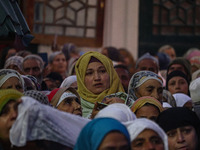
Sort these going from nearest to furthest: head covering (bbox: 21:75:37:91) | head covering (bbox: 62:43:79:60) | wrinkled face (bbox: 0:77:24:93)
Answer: wrinkled face (bbox: 0:77:24:93) < head covering (bbox: 21:75:37:91) < head covering (bbox: 62:43:79:60)

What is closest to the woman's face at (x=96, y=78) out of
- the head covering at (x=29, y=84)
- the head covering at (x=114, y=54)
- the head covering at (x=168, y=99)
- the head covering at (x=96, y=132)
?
the head covering at (x=29, y=84)

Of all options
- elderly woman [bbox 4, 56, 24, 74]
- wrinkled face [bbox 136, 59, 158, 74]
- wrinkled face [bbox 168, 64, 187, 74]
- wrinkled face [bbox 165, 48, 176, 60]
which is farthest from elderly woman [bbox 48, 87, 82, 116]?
wrinkled face [bbox 165, 48, 176, 60]

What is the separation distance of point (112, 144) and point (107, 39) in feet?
27.9

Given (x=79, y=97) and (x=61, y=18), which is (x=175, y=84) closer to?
(x=79, y=97)

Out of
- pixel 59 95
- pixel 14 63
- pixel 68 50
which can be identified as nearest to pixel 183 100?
pixel 59 95

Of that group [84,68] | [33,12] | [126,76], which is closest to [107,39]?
[33,12]

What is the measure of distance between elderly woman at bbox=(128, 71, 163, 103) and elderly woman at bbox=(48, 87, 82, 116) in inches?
36.3

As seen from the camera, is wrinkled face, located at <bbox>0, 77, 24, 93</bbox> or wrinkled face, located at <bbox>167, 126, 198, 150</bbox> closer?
wrinkled face, located at <bbox>167, 126, 198, 150</bbox>

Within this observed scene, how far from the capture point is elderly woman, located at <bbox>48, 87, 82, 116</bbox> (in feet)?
16.8

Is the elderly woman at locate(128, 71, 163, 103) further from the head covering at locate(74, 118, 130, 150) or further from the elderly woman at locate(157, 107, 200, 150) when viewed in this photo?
the head covering at locate(74, 118, 130, 150)

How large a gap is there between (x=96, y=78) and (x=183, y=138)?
1399mm

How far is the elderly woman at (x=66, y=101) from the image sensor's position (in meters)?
5.11

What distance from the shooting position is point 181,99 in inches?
265

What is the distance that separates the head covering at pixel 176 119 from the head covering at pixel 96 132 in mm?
1267
